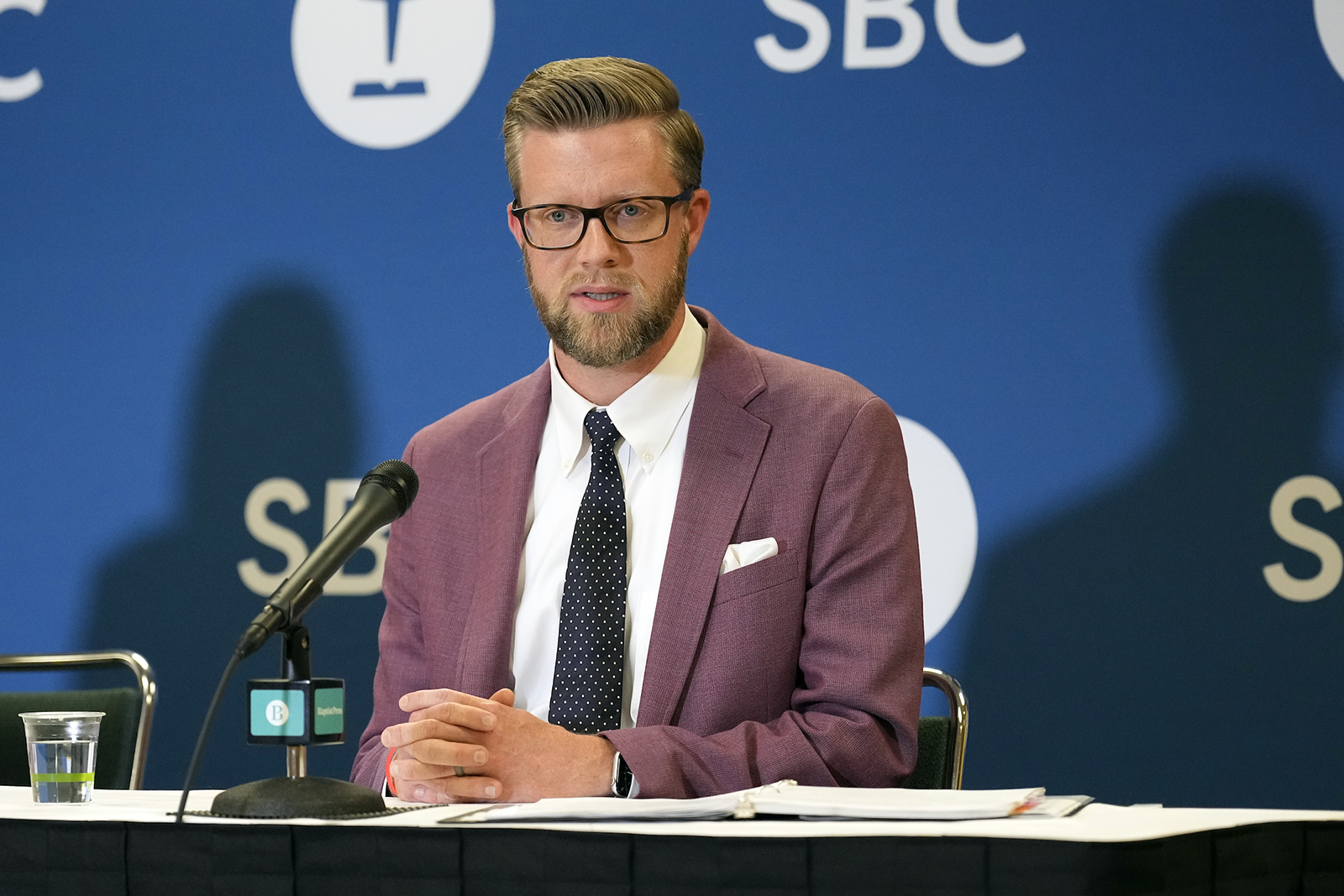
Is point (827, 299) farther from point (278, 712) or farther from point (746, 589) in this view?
point (278, 712)

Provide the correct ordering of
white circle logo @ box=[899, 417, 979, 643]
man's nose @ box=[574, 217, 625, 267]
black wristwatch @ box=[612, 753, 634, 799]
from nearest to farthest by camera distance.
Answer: black wristwatch @ box=[612, 753, 634, 799] < man's nose @ box=[574, 217, 625, 267] < white circle logo @ box=[899, 417, 979, 643]

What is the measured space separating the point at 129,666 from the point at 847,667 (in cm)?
118

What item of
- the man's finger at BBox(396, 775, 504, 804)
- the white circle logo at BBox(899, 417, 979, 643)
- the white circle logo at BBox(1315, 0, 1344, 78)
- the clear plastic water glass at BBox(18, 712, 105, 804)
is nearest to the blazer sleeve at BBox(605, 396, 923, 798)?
the man's finger at BBox(396, 775, 504, 804)

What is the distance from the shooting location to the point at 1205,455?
2.59m

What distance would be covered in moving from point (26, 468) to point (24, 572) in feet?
0.79

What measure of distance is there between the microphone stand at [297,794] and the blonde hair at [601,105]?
0.94 m

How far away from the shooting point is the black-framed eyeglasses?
6.25ft

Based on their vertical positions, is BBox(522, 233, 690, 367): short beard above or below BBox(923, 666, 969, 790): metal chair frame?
above

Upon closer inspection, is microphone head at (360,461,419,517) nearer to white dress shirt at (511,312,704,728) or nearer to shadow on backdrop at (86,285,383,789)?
white dress shirt at (511,312,704,728)

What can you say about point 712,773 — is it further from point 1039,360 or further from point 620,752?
point 1039,360

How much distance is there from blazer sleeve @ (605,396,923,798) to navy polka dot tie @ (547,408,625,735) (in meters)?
0.18

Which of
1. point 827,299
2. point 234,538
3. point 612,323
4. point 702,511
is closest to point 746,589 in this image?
point 702,511

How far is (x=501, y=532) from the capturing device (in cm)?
195

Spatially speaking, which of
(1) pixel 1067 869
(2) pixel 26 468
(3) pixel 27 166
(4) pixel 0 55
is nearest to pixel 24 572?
(2) pixel 26 468
